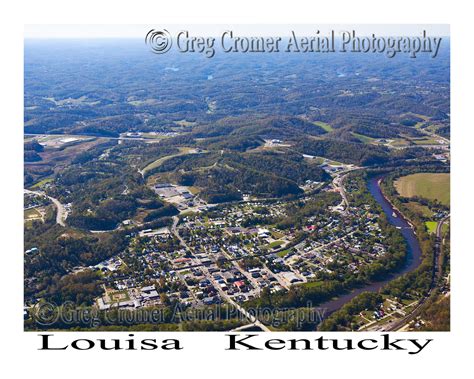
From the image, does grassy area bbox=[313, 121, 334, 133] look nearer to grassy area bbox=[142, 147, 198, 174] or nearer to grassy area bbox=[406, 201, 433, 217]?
grassy area bbox=[142, 147, 198, 174]

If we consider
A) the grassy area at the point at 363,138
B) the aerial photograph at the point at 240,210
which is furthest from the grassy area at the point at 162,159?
the grassy area at the point at 363,138

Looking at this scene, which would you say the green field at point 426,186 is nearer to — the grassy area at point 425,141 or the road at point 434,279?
the road at point 434,279

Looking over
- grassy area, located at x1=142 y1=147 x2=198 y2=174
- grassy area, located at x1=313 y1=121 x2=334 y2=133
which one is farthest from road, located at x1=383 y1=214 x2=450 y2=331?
grassy area, located at x1=313 y1=121 x2=334 y2=133

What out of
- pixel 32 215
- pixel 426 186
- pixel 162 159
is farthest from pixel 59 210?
pixel 426 186

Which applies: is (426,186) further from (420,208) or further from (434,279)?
(434,279)

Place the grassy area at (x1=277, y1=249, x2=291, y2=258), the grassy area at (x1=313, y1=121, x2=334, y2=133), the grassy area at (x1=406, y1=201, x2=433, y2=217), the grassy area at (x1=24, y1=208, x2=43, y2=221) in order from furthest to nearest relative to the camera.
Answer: the grassy area at (x1=313, y1=121, x2=334, y2=133)
the grassy area at (x1=406, y1=201, x2=433, y2=217)
the grassy area at (x1=24, y1=208, x2=43, y2=221)
the grassy area at (x1=277, y1=249, x2=291, y2=258)

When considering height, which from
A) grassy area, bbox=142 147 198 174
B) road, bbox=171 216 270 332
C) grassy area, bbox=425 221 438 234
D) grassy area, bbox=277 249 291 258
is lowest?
road, bbox=171 216 270 332

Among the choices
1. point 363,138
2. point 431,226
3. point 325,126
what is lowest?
point 431,226
